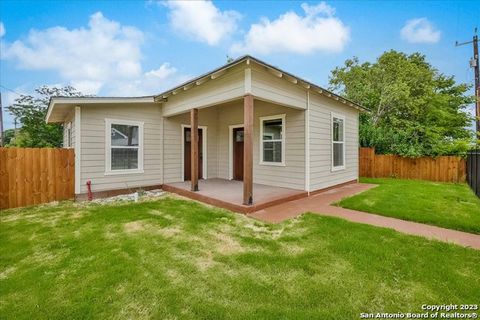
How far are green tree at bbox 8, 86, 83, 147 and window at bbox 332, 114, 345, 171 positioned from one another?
17247 millimetres

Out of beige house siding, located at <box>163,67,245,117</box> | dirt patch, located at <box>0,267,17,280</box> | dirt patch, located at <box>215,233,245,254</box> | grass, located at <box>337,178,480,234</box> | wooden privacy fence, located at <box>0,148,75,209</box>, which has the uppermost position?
beige house siding, located at <box>163,67,245,117</box>

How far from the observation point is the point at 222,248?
3.53m

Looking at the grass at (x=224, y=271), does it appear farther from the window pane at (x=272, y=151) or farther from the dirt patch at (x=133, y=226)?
the window pane at (x=272, y=151)

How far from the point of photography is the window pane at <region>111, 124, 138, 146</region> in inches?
291

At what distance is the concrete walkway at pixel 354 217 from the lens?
12.7ft

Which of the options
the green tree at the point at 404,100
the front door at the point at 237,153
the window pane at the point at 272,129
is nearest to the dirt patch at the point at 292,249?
the window pane at the point at 272,129

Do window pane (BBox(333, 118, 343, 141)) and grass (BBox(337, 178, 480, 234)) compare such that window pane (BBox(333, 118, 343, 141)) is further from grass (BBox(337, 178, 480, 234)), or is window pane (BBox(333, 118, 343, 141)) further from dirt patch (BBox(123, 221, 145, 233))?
dirt patch (BBox(123, 221, 145, 233))

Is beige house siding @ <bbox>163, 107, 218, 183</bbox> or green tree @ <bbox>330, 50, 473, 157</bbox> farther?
green tree @ <bbox>330, 50, 473, 157</bbox>

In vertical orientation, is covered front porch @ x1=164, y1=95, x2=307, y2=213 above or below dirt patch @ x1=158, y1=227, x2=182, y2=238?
above

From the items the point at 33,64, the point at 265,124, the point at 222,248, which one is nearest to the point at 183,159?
the point at 265,124

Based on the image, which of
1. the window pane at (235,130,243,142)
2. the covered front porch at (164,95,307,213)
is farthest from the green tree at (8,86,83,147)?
the window pane at (235,130,243,142)

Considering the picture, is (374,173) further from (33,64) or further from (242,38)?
(33,64)

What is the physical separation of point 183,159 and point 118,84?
17.6 meters

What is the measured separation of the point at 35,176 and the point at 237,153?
6159mm
